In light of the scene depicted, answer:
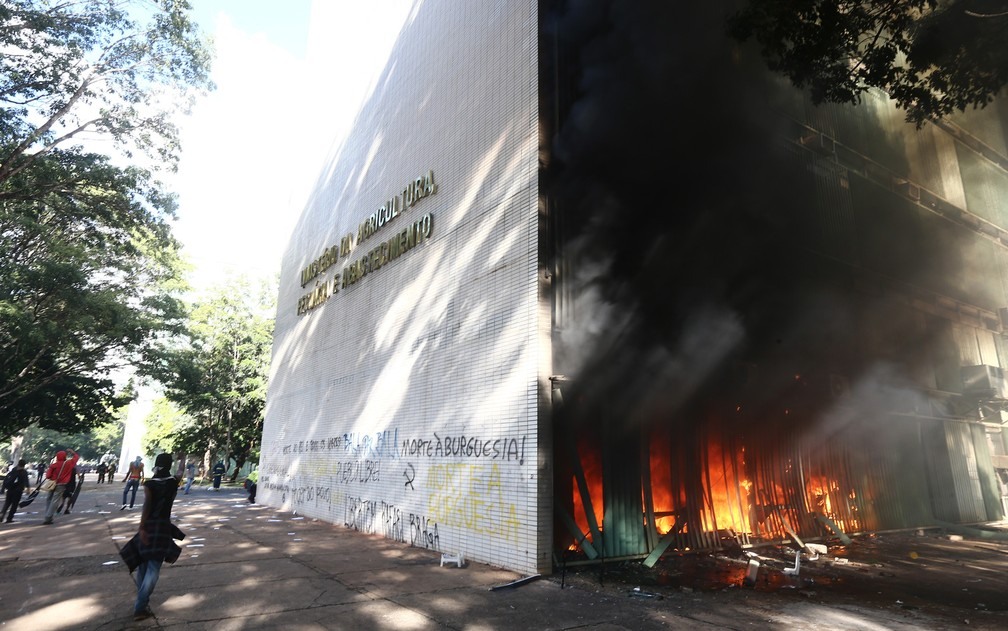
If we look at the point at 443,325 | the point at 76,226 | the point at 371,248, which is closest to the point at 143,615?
the point at 443,325

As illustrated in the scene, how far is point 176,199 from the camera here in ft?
54.3

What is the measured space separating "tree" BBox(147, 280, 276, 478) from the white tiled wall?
17.9 meters

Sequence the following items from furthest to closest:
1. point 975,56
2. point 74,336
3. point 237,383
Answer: point 237,383 → point 74,336 → point 975,56

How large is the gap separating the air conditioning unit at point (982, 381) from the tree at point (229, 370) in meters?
30.9

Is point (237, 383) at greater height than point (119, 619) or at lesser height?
greater

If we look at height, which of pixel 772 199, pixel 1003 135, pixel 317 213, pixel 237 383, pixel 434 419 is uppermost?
pixel 1003 135

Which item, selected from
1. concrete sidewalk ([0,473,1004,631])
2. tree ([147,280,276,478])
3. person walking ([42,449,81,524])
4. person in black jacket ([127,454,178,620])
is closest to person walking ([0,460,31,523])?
person walking ([42,449,81,524])

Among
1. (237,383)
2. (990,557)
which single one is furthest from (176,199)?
(990,557)

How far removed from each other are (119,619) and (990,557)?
13905 mm

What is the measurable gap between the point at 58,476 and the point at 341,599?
1000 cm

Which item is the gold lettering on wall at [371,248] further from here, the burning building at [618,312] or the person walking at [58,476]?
the person walking at [58,476]

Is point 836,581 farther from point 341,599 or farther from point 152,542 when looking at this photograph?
point 152,542

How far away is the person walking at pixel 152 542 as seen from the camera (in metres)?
4.85

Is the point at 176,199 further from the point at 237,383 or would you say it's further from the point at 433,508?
the point at 237,383
